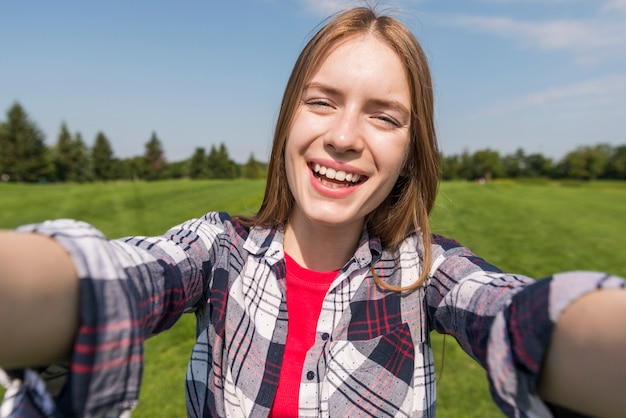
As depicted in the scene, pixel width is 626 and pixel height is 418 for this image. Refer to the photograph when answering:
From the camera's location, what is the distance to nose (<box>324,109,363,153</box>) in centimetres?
157

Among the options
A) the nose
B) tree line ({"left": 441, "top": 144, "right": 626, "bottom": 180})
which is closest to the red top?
the nose

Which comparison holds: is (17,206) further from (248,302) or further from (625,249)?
(625,249)

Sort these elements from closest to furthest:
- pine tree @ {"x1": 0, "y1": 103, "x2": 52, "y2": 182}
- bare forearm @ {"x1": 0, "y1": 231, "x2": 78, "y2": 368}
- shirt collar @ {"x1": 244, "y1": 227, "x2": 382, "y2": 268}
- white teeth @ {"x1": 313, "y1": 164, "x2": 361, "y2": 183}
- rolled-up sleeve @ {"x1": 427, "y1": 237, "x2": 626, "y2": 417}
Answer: bare forearm @ {"x1": 0, "y1": 231, "x2": 78, "y2": 368}
rolled-up sleeve @ {"x1": 427, "y1": 237, "x2": 626, "y2": 417}
white teeth @ {"x1": 313, "y1": 164, "x2": 361, "y2": 183}
shirt collar @ {"x1": 244, "y1": 227, "x2": 382, "y2": 268}
pine tree @ {"x1": 0, "y1": 103, "x2": 52, "y2": 182}

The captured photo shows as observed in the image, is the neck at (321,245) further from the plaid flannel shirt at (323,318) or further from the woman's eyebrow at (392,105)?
the woman's eyebrow at (392,105)

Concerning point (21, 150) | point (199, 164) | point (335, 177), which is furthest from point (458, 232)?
point (199, 164)

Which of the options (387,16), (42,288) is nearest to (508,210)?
(387,16)

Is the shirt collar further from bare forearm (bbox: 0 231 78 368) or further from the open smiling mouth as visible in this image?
bare forearm (bbox: 0 231 78 368)

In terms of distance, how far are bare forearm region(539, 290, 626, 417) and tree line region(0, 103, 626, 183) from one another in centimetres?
6419

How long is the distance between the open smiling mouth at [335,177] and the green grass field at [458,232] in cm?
135

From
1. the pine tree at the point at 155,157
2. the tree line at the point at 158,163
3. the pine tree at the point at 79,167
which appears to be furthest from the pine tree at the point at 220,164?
the pine tree at the point at 79,167

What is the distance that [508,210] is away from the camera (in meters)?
19.7

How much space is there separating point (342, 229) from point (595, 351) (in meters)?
1.10

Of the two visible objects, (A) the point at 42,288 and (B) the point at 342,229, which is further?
(B) the point at 342,229

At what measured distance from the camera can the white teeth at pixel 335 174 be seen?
162 cm
